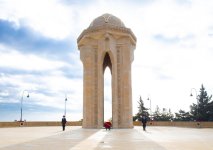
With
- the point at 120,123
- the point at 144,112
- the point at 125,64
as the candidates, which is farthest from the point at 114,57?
the point at 144,112

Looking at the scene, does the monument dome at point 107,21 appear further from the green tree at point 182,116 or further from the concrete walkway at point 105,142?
the green tree at point 182,116

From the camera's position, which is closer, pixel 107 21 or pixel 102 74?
pixel 102 74

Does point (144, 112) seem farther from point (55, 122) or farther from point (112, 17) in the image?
point (112, 17)

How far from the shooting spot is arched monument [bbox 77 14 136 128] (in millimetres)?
39344

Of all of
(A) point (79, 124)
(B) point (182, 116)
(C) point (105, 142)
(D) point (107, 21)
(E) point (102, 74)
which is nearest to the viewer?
(C) point (105, 142)

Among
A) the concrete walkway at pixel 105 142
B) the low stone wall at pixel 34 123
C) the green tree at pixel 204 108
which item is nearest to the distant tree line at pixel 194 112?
the green tree at pixel 204 108

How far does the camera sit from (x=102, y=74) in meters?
40.1

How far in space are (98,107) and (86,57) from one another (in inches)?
257

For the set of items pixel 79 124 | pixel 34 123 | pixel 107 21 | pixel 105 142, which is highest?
pixel 107 21

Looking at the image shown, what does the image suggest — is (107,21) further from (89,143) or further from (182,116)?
(182,116)

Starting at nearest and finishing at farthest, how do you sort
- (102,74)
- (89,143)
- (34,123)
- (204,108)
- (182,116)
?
(89,143), (102,74), (34,123), (204,108), (182,116)

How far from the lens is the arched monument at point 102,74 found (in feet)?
129

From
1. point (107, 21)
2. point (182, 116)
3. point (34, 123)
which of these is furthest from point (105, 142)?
point (182, 116)

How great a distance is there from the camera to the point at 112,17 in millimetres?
42844
